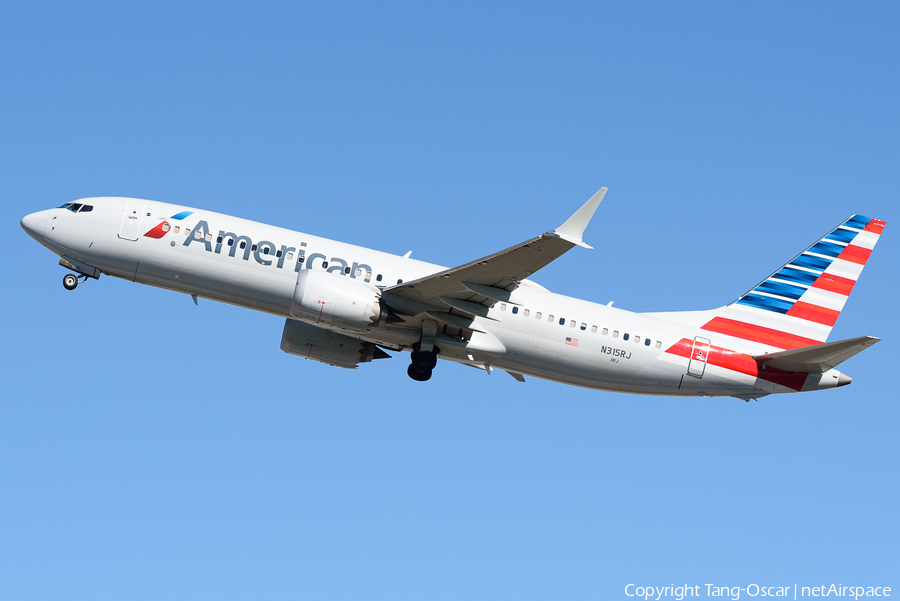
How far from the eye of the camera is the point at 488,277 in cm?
2764

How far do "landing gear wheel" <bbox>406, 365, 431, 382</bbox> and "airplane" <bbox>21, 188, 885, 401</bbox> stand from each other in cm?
5

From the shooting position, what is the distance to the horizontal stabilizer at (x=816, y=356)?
2855 centimetres

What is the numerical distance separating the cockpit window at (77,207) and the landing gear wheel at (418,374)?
40.7 feet

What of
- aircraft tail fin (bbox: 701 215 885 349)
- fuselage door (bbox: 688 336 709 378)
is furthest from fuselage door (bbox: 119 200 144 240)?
aircraft tail fin (bbox: 701 215 885 349)

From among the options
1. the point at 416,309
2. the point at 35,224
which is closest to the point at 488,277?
the point at 416,309

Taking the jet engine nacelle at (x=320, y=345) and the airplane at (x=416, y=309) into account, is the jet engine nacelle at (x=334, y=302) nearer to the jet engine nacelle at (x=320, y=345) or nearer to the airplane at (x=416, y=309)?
the airplane at (x=416, y=309)

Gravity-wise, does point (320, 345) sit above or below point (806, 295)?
below

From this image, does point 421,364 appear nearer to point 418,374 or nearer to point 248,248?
point 418,374

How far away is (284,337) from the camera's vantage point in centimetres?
3328

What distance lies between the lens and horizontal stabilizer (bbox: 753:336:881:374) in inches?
1124

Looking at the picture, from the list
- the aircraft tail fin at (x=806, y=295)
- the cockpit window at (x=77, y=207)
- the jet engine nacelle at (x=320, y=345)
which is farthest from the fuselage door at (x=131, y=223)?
the aircraft tail fin at (x=806, y=295)

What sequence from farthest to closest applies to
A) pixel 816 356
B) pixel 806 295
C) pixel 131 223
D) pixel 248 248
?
pixel 806 295 → pixel 816 356 → pixel 131 223 → pixel 248 248

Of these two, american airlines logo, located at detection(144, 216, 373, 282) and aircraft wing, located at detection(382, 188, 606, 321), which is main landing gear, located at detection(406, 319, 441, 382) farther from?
american airlines logo, located at detection(144, 216, 373, 282)

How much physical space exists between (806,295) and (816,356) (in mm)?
5455
